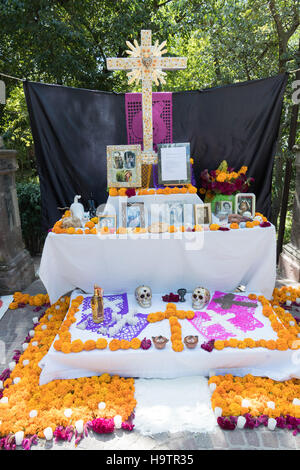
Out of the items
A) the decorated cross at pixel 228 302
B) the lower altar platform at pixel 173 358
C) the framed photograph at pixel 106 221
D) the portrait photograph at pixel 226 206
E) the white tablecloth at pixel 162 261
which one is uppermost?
the portrait photograph at pixel 226 206

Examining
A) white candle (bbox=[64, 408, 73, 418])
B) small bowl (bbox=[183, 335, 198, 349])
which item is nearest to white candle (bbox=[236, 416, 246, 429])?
small bowl (bbox=[183, 335, 198, 349])

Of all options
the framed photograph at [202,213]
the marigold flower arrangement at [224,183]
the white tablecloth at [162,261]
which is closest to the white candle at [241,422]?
the white tablecloth at [162,261]

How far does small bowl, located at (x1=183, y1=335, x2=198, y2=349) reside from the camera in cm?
289

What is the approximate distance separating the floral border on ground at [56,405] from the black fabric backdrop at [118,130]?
283 cm

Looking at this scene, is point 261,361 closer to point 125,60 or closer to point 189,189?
point 189,189

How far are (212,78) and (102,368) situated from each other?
22.0ft

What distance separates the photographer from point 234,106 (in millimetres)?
4945

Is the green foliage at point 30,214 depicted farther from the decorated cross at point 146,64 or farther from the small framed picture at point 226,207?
the small framed picture at point 226,207

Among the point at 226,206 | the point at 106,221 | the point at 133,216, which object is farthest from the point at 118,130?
the point at 226,206

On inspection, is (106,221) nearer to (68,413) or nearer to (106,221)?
(106,221)

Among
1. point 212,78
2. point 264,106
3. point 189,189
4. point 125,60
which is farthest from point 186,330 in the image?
point 212,78

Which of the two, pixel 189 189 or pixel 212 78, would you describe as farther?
pixel 212 78

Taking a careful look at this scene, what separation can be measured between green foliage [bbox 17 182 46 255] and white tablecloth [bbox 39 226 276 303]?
2530mm

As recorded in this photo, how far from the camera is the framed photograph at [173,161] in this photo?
4098 millimetres
